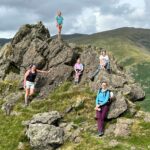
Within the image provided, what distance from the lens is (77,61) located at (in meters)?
44.3

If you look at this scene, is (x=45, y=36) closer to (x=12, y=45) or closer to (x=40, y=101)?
(x=12, y=45)

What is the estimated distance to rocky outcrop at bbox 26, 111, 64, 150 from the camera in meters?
32.2

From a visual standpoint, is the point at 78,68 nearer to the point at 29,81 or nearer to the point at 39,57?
the point at 39,57

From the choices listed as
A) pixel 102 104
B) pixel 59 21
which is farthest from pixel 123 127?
pixel 59 21

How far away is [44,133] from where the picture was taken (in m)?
32.3

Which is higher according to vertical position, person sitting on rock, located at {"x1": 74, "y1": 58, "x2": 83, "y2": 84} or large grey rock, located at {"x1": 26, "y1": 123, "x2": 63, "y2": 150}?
person sitting on rock, located at {"x1": 74, "y1": 58, "x2": 83, "y2": 84}

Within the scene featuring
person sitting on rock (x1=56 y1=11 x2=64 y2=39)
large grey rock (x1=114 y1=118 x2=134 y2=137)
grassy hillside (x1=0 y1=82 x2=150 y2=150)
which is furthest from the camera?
person sitting on rock (x1=56 y1=11 x2=64 y2=39)

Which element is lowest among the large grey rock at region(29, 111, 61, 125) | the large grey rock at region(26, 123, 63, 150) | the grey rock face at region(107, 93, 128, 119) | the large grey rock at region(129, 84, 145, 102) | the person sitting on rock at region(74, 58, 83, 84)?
the large grey rock at region(26, 123, 63, 150)

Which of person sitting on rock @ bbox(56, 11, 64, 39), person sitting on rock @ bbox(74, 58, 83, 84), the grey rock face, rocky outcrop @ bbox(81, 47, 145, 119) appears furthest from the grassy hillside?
person sitting on rock @ bbox(56, 11, 64, 39)

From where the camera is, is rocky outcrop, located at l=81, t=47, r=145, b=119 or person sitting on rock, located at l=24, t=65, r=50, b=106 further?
person sitting on rock, located at l=24, t=65, r=50, b=106

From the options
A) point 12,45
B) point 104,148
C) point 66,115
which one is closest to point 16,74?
point 12,45

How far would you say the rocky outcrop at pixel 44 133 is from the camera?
32.2 meters

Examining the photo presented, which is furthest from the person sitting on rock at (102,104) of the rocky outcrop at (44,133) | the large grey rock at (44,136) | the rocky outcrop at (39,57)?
the rocky outcrop at (39,57)

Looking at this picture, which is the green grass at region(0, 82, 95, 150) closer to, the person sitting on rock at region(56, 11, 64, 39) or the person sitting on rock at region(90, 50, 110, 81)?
the person sitting on rock at region(90, 50, 110, 81)
